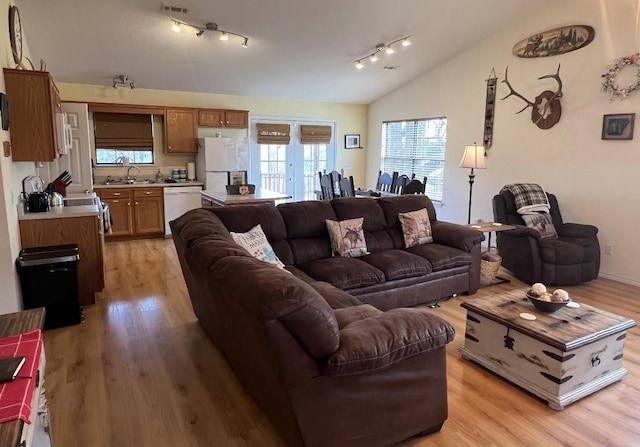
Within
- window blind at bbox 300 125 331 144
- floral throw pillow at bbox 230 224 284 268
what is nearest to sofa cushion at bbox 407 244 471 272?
floral throw pillow at bbox 230 224 284 268

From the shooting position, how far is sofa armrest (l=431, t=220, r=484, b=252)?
161 inches

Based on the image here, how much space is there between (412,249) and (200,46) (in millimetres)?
3798

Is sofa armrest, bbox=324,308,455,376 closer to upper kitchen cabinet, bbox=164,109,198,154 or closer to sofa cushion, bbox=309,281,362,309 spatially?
sofa cushion, bbox=309,281,362,309

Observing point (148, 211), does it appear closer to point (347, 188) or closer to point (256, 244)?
point (347, 188)

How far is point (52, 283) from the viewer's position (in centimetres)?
336

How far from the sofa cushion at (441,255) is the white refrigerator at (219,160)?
3932 millimetres

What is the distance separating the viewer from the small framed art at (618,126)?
4.50m

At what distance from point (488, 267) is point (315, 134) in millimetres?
4813

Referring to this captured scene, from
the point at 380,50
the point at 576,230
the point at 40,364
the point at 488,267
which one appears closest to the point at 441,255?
the point at 488,267

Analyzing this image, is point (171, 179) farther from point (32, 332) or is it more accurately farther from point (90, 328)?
point (32, 332)

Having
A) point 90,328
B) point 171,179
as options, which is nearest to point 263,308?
A: point 90,328

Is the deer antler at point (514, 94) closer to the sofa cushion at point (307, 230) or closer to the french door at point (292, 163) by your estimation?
the sofa cushion at point (307, 230)

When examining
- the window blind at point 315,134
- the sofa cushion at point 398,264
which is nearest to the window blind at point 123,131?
the window blind at point 315,134

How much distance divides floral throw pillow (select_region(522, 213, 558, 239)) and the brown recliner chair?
2.8 inches
